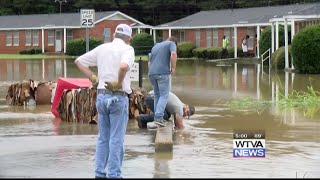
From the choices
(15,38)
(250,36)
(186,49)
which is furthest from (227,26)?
(15,38)

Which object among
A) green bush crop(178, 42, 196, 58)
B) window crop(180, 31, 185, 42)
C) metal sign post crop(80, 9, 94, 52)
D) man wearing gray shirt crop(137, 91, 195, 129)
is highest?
window crop(180, 31, 185, 42)

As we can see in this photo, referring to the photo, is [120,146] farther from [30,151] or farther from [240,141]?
[30,151]

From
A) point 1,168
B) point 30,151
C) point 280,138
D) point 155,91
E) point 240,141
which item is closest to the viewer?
point 240,141

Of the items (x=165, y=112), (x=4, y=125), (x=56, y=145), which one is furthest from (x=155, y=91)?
(x=4, y=125)

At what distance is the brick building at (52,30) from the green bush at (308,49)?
37.0 metres

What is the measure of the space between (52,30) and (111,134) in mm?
62622

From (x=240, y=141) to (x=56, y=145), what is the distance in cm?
431

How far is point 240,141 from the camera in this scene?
7898 millimetres

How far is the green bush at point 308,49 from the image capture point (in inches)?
1136

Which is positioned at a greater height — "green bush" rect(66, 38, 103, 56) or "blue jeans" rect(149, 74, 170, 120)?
"green bush" rect(66, 38, 103, 56)

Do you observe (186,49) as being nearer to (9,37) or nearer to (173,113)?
(9,37)

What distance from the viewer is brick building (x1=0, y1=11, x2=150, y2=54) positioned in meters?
68.2

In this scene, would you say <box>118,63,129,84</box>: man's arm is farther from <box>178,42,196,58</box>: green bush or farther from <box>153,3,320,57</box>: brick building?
<box>178,42,196,58</box>: green bush

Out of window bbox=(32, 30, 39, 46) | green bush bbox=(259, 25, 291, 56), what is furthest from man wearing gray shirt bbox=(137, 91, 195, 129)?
window bbox=(32, 30, 39, 46)
